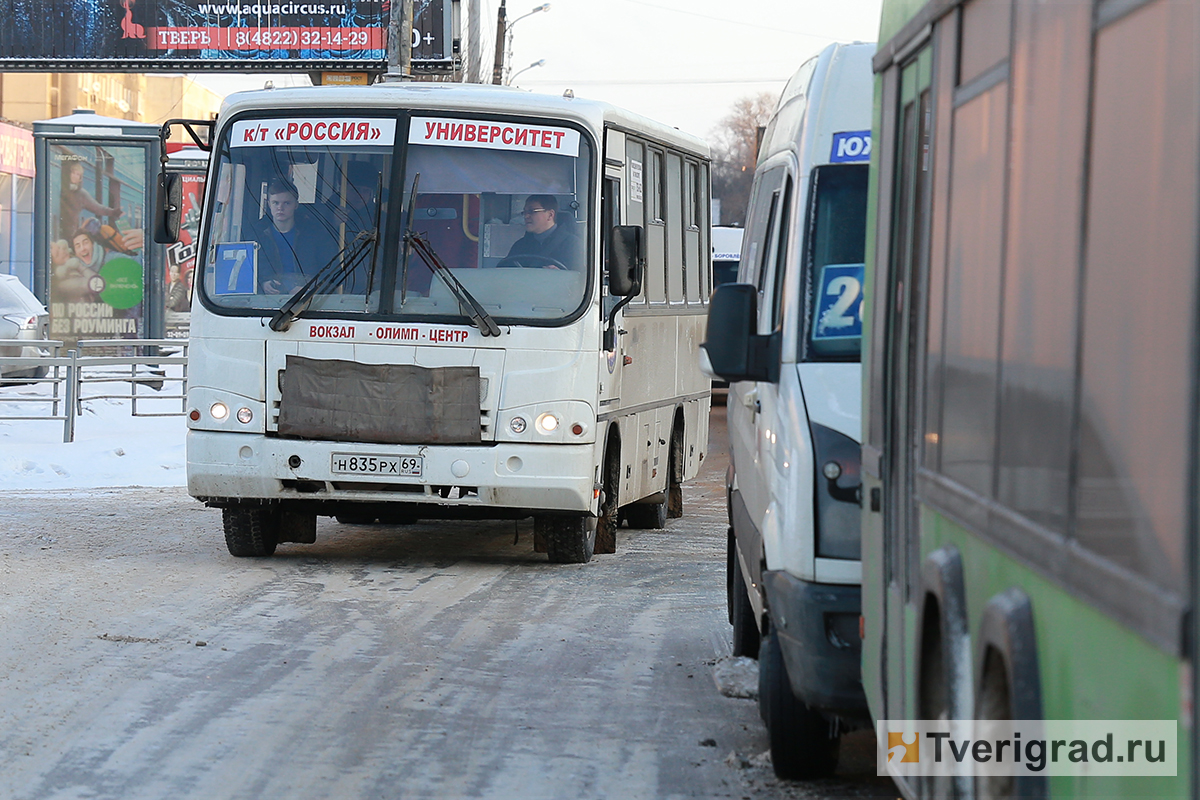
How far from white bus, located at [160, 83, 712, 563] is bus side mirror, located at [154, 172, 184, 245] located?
0.03 m

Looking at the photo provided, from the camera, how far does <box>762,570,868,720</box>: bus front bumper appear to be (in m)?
5.02

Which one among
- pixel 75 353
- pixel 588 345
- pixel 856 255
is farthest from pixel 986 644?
pixel 75 353

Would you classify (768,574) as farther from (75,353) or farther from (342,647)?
(75,353)

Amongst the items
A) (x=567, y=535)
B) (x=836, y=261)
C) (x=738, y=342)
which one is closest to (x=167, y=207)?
(x=567, y=535)

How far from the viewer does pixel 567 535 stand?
11.2 meters

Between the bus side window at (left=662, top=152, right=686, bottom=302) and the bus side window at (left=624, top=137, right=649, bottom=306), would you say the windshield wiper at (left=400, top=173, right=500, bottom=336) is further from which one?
the bus side window at (left=662, top=152, right=686, bottom=302)

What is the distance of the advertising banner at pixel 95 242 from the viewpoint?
1016 inches

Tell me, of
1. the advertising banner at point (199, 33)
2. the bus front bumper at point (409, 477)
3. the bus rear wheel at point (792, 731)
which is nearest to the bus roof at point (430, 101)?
the bus front bumper at point (409, 477)

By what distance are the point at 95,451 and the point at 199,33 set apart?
16072mm

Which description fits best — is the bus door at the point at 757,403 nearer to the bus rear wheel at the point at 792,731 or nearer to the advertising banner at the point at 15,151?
the bus rear wheel at the point at 792,731

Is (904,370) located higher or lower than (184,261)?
lower

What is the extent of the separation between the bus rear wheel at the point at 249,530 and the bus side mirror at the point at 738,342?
5912 millimetres

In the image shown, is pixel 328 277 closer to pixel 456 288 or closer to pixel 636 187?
pixel 456 288

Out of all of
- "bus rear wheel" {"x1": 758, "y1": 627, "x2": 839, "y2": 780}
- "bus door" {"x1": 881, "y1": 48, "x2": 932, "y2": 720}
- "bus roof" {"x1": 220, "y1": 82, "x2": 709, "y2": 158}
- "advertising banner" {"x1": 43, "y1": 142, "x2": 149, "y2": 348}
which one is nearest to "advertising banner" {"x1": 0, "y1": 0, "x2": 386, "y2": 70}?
"advertising banner" {"x1": 43, "y1": 142, "x2": 149, "y2": 348}
